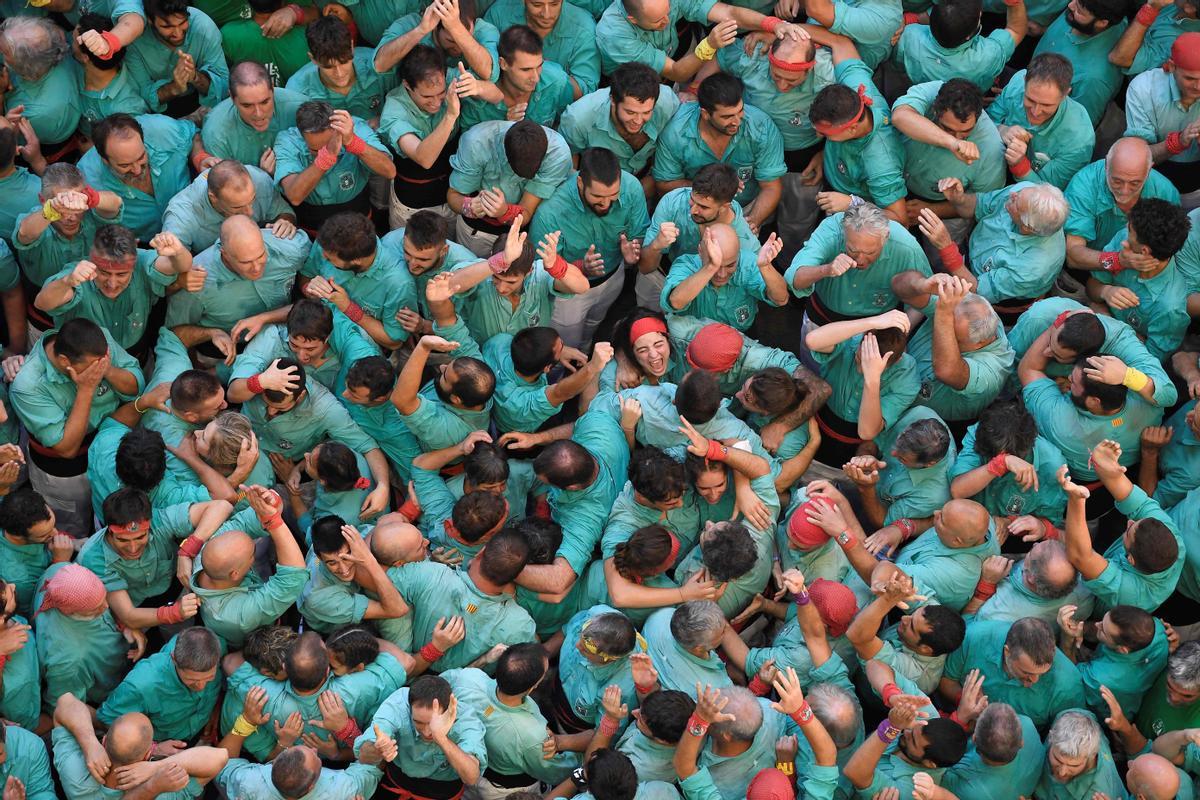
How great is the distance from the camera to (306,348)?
1182cm

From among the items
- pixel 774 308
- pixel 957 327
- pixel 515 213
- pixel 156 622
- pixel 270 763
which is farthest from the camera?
pixel 774 308

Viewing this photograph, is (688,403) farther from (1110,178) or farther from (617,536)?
(1110,178)

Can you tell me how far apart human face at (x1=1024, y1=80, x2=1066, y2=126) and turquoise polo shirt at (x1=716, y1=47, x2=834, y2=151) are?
1.38m

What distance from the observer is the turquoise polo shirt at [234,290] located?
12258 mm

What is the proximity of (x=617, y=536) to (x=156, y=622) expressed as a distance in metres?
2.89

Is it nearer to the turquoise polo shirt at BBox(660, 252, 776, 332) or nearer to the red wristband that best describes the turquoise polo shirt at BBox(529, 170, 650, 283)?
the turquoise polo shirt at BBox(660, 252, 776, 332)

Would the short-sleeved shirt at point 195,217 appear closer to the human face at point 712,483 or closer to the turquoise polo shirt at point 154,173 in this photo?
the turquoise polo shirt at point 154,173

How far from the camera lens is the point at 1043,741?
11133 mm

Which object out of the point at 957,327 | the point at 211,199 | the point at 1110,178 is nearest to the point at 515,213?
the point at 211,199

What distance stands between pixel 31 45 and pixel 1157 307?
7.89 meters

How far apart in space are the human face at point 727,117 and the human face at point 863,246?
1.22 meters

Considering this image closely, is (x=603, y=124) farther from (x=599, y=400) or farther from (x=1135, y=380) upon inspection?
(x=1135, y=380)

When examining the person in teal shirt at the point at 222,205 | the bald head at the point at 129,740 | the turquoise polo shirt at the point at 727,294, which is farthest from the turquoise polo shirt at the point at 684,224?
the bald head at the point at 129,740

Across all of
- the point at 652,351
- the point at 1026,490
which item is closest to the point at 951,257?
the point at 1026,490
